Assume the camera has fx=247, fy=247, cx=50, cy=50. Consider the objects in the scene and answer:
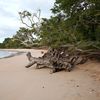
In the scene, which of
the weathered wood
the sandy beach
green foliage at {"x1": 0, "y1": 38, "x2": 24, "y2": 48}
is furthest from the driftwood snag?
green foliage at {"x1": 0, "y1": 38, "x2": 24, "y2": 48}

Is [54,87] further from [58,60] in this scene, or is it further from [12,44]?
[12,44]

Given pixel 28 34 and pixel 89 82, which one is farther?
pixel 28 34

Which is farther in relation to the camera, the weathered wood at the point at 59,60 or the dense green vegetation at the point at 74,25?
the weathered wood at the point at 59,60

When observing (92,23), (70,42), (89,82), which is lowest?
(89,82)

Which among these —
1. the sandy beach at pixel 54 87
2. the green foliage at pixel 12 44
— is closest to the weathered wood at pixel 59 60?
the sandy beach at pixel 54 87

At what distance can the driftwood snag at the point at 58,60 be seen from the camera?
13484 mm

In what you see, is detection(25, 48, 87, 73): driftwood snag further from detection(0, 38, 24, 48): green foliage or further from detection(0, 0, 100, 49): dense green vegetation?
detection(0, 38, 24, 48): green foliage

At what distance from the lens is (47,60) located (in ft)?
46.9

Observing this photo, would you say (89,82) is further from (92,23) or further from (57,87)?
(92,23)

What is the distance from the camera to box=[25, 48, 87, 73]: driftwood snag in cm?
1348

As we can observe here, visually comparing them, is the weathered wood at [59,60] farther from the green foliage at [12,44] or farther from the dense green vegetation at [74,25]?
the green foliage at [12,44]

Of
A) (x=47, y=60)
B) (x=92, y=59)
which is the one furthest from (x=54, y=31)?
(x=92, y=59)

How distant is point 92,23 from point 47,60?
3778mm

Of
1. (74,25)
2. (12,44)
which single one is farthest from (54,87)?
(12,44)
